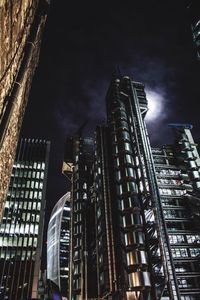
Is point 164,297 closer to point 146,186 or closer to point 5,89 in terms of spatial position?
point 146,186

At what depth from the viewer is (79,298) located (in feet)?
179

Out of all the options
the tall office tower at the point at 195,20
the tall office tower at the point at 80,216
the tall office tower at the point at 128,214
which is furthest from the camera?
the tall office tower at the point at 80,216

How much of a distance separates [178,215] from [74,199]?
2775cm

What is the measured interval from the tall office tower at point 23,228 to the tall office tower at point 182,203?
39.2 m

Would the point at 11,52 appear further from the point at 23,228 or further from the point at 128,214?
the point at 23,228

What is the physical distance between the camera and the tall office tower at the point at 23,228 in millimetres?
70312

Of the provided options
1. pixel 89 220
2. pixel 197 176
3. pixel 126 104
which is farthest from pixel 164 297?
pixel 126 104

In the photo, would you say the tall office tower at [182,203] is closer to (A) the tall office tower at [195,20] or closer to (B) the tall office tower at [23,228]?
(A) the tall office tower at [195,20]

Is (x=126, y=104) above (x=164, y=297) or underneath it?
above

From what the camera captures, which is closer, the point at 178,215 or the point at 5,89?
the point at 5,89

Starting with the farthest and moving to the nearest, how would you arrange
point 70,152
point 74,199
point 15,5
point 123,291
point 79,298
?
1. point 70,152
2. point 74,199
3. point 79,298
4. point 123,291
5. point 15,5

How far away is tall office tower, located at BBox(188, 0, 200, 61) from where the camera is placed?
141 feet

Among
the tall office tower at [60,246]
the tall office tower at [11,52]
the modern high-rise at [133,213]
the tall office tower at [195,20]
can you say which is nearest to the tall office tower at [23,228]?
the modern high-rise at [133,213]

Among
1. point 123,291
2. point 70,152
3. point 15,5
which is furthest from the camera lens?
Answer: point 70,152
